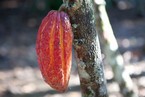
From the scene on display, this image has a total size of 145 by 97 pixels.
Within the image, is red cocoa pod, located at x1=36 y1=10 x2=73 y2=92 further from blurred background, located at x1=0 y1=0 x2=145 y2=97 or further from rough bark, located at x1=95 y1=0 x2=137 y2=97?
blurred background, located at x1=0 y1=0 x2=145 y2=97

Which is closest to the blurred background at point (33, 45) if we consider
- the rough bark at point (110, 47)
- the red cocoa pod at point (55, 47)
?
the rough bark at point (110, 47)

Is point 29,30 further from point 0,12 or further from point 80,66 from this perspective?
point 80,66

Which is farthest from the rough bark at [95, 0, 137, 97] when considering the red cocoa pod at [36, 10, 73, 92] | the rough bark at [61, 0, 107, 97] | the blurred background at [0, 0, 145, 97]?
the blurred background at [0, 0, 145, 97]

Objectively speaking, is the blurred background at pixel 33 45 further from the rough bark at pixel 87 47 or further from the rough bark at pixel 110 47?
the rough bark at pixel 87 47

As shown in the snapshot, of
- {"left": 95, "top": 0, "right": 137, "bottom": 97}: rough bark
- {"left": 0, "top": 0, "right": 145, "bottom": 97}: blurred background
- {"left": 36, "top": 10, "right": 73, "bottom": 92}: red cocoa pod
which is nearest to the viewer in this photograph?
{"left": 36, "top": 10, "right": 73, "bottom": 92}: red cocoa pod

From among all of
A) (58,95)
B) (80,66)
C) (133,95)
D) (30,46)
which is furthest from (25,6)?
(80,66)
